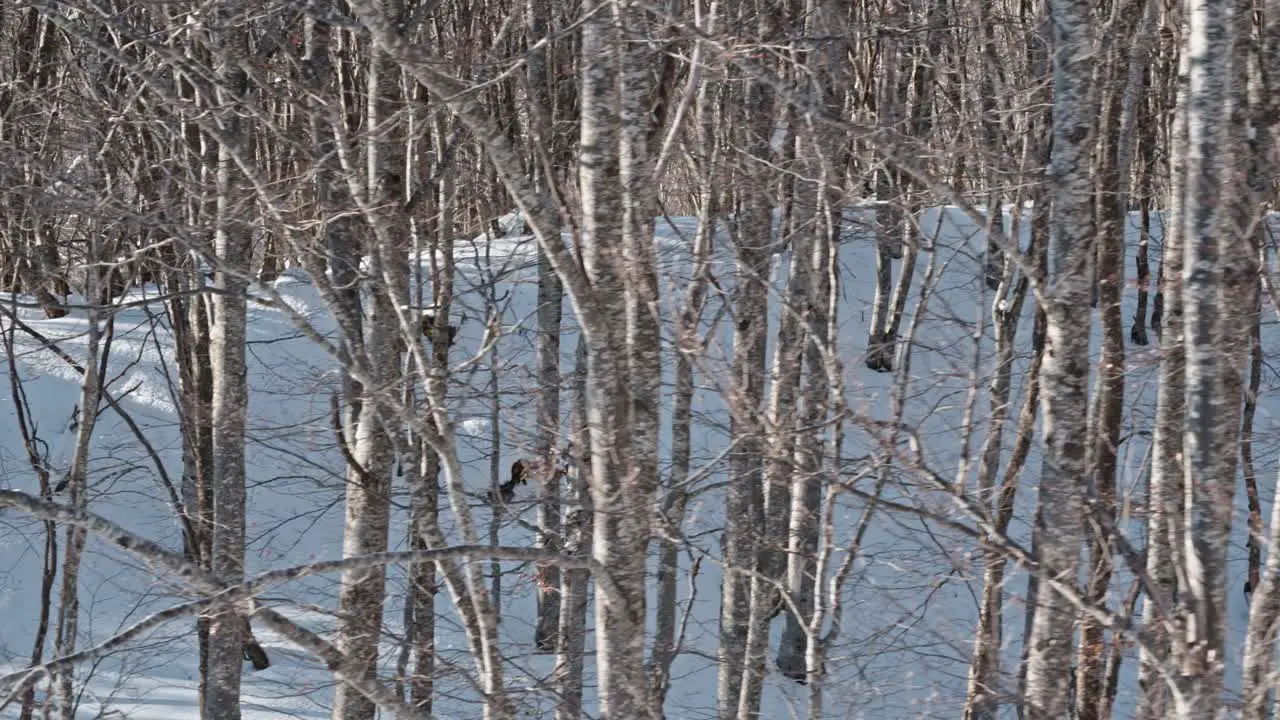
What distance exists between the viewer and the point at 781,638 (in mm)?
12992

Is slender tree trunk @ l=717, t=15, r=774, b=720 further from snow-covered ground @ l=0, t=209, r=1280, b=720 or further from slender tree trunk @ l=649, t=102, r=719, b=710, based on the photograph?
snow-covered ground @ l=0, t=209, r=1280, b=720

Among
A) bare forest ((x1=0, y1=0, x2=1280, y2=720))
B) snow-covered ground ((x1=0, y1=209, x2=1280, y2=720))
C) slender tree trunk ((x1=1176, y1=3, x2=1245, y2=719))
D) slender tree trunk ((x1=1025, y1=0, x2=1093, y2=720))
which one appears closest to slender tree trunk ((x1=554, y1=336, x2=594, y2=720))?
bare forest ((x1=0, y1=0, x2=1280, y2=720))

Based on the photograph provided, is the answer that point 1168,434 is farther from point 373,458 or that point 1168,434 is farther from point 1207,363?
point 373,458

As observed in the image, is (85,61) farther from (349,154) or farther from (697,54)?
(697,54)

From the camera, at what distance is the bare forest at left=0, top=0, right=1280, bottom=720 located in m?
4.86

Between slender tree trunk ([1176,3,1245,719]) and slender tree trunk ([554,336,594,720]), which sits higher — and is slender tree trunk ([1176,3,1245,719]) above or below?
above

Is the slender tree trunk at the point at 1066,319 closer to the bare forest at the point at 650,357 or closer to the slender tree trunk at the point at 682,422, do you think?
the bare forest at the point at 650,357

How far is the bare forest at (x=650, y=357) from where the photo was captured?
486 centimetres

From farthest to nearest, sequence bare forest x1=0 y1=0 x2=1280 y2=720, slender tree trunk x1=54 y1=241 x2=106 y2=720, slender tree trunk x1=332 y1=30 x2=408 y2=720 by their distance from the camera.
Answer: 1. slender tree trunk x1=54 y1=241 x2=106 y2=720
2. slender tree trunk x1=332 y1=30 x2=408 y2=720
3. bare forest x1=0 y1=0 x2=1280 y2=720

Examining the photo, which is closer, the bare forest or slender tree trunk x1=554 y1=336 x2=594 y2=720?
the bare forest

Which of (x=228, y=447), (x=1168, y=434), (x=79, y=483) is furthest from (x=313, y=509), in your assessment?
(x=1168, y=434)

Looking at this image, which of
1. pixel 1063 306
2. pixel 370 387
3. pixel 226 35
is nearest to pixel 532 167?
pixel 226 35

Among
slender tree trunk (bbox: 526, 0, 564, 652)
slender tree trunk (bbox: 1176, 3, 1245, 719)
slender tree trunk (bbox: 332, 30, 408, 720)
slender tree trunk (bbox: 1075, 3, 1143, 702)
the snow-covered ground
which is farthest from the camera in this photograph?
the snow-covered ground

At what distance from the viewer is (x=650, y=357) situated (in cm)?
517
